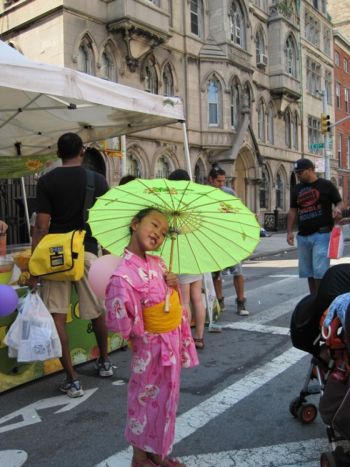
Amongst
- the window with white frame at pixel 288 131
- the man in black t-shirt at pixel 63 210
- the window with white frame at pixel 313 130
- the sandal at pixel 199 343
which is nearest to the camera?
the man in black t-shirt at pixel 63 210

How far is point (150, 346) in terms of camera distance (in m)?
2.56

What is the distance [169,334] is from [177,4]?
20940 mm

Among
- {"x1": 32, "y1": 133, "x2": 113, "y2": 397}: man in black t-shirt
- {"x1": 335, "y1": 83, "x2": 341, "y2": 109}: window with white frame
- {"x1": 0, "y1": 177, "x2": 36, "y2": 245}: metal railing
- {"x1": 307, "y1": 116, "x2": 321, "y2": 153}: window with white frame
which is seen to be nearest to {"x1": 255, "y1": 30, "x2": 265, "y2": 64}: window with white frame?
{"x1": 307, "y1": 116, "x2": 321, "y2": 153}: window with white frame

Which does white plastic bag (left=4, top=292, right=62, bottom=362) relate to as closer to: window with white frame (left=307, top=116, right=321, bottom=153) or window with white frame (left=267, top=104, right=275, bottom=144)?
window with white frame (left=267, top=104, right=275, bottom=144)

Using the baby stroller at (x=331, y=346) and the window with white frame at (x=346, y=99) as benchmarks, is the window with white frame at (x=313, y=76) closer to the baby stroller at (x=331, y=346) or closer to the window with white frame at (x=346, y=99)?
the window with white frame at (x=346, y=99)

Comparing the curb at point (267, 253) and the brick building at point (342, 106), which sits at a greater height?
the brick building at point (342, 106)

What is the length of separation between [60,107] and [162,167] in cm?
1440

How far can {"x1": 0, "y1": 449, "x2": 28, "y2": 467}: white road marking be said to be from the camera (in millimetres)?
2889

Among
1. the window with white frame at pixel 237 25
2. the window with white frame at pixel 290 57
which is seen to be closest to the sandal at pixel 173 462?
the window with white frame at pixel 237 25

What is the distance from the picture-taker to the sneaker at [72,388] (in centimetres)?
390

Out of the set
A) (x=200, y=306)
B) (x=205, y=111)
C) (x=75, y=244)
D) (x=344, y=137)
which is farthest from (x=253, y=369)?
(x=344, y=137)

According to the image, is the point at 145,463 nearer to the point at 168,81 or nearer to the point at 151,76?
the point at 151,76

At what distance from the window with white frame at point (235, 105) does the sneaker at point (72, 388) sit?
21.3 m

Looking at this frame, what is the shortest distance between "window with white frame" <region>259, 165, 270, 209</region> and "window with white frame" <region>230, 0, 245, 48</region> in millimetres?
7007
